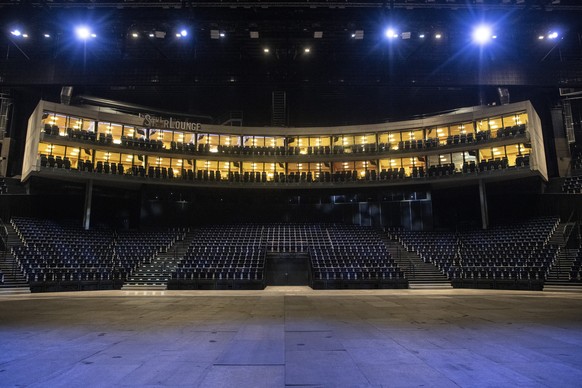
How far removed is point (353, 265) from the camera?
23.6 meters

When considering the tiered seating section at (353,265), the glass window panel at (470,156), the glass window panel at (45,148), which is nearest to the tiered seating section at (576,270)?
the tiered seating section at (353,265)

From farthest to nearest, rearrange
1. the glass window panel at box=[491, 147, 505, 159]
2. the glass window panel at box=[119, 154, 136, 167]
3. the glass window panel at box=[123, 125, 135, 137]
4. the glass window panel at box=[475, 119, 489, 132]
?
the glass window panel at box=[123, 125, 135, 137] → the glass window panel at box=[119, 154, 136, 167] → the glass window panel at box=[475, 119, 489, 132] → the glass window panel at box=[491, 147, 505, 159]

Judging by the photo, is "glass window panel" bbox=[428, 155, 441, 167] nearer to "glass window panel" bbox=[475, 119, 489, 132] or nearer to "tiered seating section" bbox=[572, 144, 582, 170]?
"glass window panel" bbox=[475, 119, 489, 132]

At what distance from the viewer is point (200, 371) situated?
5.18 m

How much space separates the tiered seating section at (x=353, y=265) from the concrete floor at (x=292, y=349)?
10.9 meters

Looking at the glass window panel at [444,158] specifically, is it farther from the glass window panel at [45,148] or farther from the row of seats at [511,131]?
the glass window panel at [45,148]

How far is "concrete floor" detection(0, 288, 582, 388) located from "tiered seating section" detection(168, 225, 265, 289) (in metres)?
10.7

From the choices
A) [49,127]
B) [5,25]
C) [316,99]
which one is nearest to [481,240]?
[316,99]

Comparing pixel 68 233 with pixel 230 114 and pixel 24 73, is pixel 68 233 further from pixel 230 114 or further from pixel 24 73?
pixel 230 114

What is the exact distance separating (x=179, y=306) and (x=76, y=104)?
32.7 metres

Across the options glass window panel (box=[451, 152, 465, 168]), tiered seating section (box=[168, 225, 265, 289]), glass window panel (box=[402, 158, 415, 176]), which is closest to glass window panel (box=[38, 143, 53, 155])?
tiered seating section (box=[168, 225, 265, 289])

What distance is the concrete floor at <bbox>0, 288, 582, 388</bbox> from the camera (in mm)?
4852

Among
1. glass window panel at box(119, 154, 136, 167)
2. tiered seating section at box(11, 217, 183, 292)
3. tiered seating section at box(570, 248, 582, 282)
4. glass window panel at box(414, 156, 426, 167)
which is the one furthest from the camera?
glass window panel at box(414, 156, 426, 167)

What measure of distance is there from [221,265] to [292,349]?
57.8 feet
